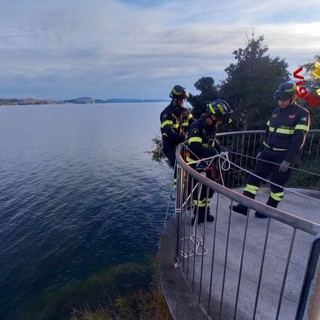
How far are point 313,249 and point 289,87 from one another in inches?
145

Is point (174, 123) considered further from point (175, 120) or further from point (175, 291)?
point (175, 291)

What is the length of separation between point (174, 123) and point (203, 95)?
16.0 meters

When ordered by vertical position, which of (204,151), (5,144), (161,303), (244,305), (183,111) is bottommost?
(5,144)

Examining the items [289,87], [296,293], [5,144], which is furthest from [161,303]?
[5,144]

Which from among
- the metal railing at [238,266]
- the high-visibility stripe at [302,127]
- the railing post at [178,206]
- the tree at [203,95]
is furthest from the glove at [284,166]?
the tree at [203,95]

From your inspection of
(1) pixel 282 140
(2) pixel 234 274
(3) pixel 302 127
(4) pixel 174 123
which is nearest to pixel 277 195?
(1) pixel 282 140

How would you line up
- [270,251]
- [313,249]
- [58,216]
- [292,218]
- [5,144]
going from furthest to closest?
[5,144], [58,216], [270,251], [292,218], [313,249]

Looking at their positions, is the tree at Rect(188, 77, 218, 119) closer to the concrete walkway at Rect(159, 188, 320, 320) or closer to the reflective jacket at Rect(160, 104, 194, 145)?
the reflective jacket at Rect(160, 104, 194, 145)

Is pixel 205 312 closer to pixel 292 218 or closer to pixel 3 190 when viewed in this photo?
pixel 292 218

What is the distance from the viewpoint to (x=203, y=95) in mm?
20703

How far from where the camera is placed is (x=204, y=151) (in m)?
4.41

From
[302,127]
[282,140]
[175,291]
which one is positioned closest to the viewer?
[175,291]

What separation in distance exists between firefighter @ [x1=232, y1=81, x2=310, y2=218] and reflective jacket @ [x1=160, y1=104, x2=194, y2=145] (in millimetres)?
1741

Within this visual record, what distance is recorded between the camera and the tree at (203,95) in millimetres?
20516
